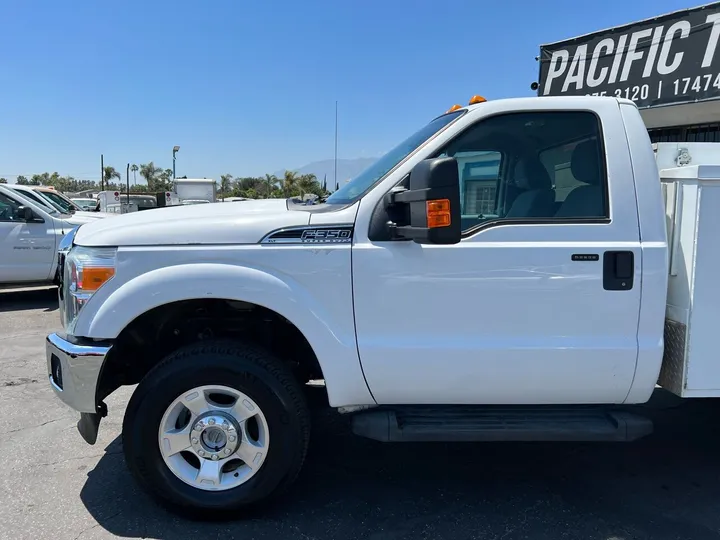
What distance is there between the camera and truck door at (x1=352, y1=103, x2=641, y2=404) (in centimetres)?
267

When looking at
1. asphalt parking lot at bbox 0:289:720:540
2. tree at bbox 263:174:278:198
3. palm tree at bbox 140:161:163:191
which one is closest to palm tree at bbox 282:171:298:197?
tree at bbox 263:174:278:198

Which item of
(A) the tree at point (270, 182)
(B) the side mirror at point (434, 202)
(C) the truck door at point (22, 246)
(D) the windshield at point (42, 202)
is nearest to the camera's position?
(B) the side mirror at point (434, 202)

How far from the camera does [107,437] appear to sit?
3.86 meters

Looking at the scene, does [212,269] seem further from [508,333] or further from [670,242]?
[670,242]

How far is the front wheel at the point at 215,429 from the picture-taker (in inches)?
107

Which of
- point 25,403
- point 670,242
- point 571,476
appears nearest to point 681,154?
point 670,242

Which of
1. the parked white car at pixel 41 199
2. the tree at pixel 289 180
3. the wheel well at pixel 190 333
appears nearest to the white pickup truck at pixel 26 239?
the parked white car at pixel 41 199

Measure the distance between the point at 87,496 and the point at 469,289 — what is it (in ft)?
7.75

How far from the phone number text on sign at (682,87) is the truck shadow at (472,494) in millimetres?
4960

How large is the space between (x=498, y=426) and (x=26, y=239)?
26.1 feet

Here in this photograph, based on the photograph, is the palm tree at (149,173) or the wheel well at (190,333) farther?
the palm tree at (149,173)

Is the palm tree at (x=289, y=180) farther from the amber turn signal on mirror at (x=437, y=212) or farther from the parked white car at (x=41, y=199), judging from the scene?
the amber turn signal on mirror at (x=437, y=212)

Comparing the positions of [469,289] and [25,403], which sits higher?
[469,289]

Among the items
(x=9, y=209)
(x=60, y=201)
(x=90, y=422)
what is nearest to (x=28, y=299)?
(x=9, y=209)
